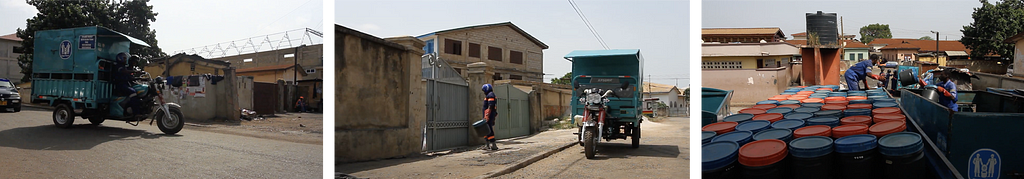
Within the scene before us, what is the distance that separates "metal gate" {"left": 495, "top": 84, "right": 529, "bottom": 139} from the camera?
6793 millimetres

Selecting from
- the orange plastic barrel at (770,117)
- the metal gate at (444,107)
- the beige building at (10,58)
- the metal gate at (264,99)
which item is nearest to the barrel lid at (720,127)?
the orange plastic barrel at (770,117)

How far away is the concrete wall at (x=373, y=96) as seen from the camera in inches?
141

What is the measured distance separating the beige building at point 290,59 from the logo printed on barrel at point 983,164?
4585 millimetres

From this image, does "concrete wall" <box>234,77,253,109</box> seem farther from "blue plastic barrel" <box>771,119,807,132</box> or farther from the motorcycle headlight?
"blue plastic barrel" <box>771,119,807,132</box>

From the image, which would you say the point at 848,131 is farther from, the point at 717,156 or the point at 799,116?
the point at 717,156

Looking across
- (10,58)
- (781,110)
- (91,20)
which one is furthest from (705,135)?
(10,58)

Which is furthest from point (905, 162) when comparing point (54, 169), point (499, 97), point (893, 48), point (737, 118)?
point (893, 48)

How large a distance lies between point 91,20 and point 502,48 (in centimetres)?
436

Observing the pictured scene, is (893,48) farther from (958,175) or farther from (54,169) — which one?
(54,169)

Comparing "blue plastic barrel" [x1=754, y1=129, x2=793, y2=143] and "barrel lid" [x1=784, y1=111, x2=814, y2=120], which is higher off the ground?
"barrel lid" [x1=784, y1=111, x2=814, y2=120]

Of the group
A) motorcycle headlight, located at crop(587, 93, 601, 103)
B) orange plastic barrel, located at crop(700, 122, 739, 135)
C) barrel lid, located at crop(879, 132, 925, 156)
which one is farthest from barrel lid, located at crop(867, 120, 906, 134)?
motorcycle headlight, located at crop(587, 93, 601, 103)

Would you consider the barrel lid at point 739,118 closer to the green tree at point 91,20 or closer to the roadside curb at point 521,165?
the roadside curb at point 521,165

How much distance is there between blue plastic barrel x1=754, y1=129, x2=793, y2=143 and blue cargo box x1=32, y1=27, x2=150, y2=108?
4983mm

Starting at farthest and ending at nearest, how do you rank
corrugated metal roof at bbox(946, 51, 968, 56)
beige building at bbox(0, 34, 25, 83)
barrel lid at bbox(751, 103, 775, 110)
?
corrugated metal roof at bbox(946, 51, 968, 56)
barrel lid at bbox(751, 103, 775, 110)
beige building at bbox(0, 34, 25, 83)
